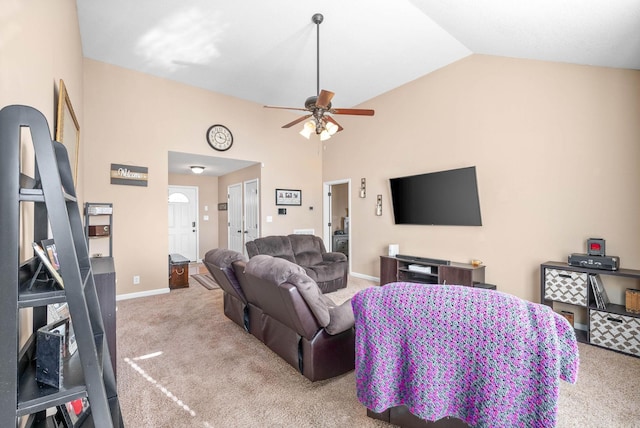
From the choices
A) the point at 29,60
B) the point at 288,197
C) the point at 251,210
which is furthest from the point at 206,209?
the point at 29,60

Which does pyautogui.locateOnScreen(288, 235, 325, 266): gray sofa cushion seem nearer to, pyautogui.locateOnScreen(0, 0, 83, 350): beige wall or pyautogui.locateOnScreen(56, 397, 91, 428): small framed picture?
pyautogui.locateOnScreen(0, 0, 83, 350): beige wall

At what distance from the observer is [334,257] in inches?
199

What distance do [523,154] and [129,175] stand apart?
5.44 m

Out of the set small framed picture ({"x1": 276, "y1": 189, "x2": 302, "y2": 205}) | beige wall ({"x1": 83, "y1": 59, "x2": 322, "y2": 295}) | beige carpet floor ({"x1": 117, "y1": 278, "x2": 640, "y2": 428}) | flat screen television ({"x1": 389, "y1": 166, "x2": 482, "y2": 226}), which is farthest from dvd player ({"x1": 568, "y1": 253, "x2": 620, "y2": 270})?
beige wall ({"x1": 83, "y1": 59, "x2": 322, "y2": 295})

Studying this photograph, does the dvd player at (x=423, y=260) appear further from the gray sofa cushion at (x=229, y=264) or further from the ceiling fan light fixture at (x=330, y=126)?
the gray sofa cushion at (x=229, y=264)

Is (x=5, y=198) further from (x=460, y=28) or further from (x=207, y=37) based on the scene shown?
(x=460, y=28)

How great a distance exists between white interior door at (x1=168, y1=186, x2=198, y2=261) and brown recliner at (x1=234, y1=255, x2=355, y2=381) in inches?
231

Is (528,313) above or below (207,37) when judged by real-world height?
below

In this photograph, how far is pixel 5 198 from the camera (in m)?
0.78

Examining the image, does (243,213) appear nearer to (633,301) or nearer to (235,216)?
(235,216)

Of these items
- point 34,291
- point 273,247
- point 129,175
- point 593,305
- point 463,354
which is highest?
point 129,175

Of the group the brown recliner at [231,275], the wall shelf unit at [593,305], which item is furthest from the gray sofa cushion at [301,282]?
the wall shelf unit at [593,305]

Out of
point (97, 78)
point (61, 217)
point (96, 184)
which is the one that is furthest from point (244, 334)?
point (97, 78)

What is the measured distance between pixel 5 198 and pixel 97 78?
4576 mm
